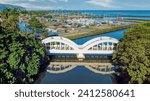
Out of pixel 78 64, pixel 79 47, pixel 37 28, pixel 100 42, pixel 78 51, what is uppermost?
pixel 37 28

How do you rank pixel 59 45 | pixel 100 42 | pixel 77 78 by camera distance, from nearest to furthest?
pixel 77 78
pixel 100 42
pixel 59 45

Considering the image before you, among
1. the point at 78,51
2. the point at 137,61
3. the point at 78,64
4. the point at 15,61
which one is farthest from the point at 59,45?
the point at 137,61

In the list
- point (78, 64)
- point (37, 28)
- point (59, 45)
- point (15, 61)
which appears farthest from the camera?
point (37, 28)

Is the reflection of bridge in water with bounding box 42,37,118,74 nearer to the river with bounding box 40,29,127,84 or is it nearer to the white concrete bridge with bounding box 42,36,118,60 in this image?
the white concrete bridge with bounding box 42,36,118,60

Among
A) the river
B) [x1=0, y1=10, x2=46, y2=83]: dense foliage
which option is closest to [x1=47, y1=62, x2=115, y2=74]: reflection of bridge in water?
the river

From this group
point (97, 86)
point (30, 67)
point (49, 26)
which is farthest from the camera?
point (49, 26)

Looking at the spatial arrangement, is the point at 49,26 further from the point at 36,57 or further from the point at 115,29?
the point at 36,57

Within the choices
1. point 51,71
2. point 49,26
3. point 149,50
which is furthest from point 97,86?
point 49,26

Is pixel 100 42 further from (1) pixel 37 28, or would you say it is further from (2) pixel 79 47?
(1) pixel 37 28

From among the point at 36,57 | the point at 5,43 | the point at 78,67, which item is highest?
the point at 5,43
